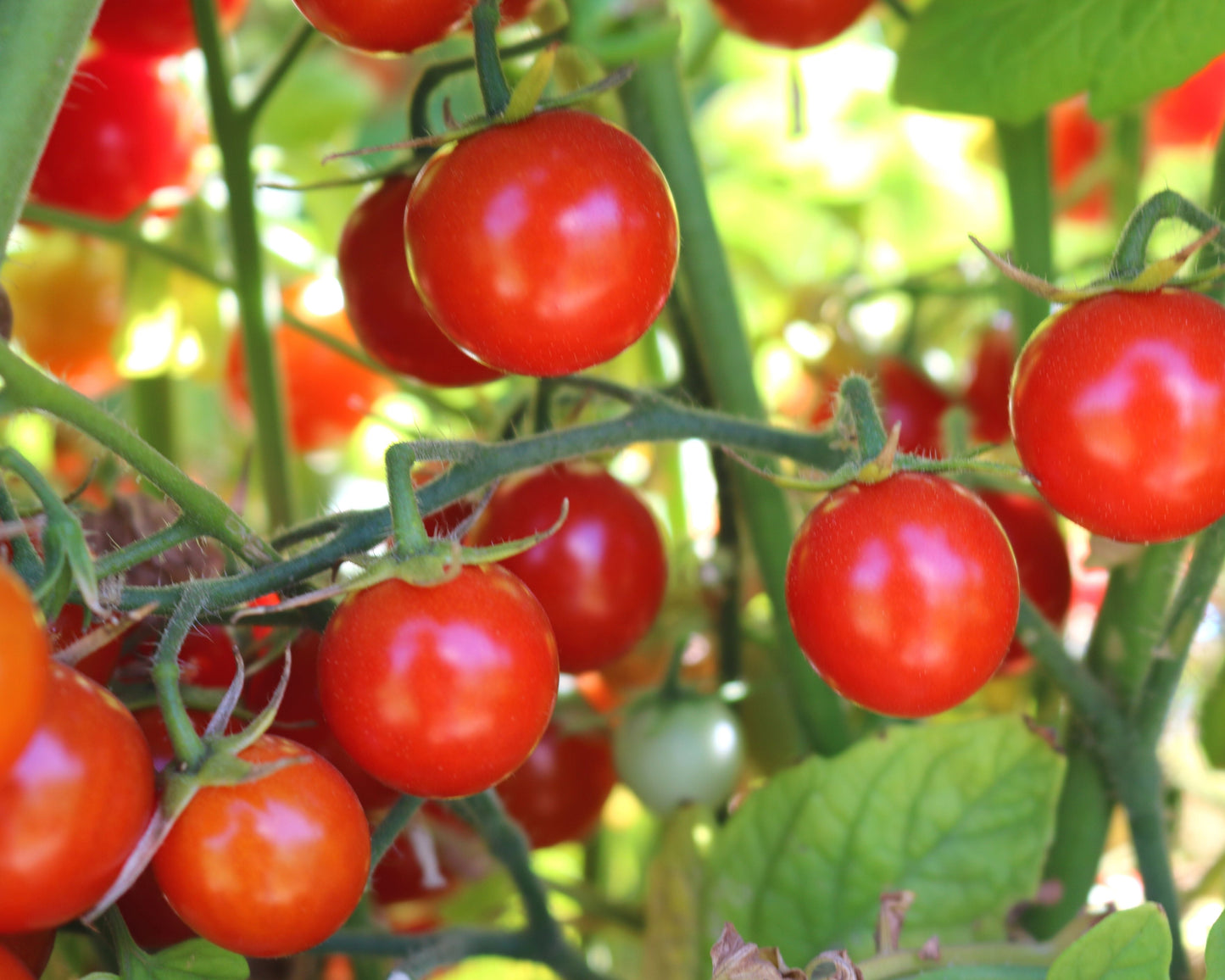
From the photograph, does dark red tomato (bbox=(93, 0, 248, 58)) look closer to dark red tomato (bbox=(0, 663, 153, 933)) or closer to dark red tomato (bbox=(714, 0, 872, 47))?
dark red tomato (bbox=(714, 0, 872, 47))

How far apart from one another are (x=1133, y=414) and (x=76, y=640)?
288mm

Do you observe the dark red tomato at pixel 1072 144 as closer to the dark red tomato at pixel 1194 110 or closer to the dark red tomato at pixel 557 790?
the dark red tomato at pixel 1194 110

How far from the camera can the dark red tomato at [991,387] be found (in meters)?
0.68

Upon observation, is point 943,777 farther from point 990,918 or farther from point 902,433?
point 902,433

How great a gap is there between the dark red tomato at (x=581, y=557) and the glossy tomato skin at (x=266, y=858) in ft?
0.53

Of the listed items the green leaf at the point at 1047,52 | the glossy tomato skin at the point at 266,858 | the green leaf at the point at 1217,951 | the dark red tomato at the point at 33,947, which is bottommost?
the green leaf at the point at 1217,951

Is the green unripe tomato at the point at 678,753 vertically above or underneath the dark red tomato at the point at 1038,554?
underneath

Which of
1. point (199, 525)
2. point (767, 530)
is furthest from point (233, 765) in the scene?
point (767, 530)

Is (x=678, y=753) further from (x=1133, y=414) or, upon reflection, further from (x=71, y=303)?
(x=71, y=303)

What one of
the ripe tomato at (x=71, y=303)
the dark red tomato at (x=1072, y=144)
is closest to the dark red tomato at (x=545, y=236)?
the ripe tomato at (x=71, y=303)

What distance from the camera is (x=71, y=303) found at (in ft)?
2.56

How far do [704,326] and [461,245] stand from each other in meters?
0.19

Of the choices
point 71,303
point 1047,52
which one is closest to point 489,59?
point 1047,52

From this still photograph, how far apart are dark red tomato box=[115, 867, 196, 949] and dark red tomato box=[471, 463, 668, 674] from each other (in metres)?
0.16
